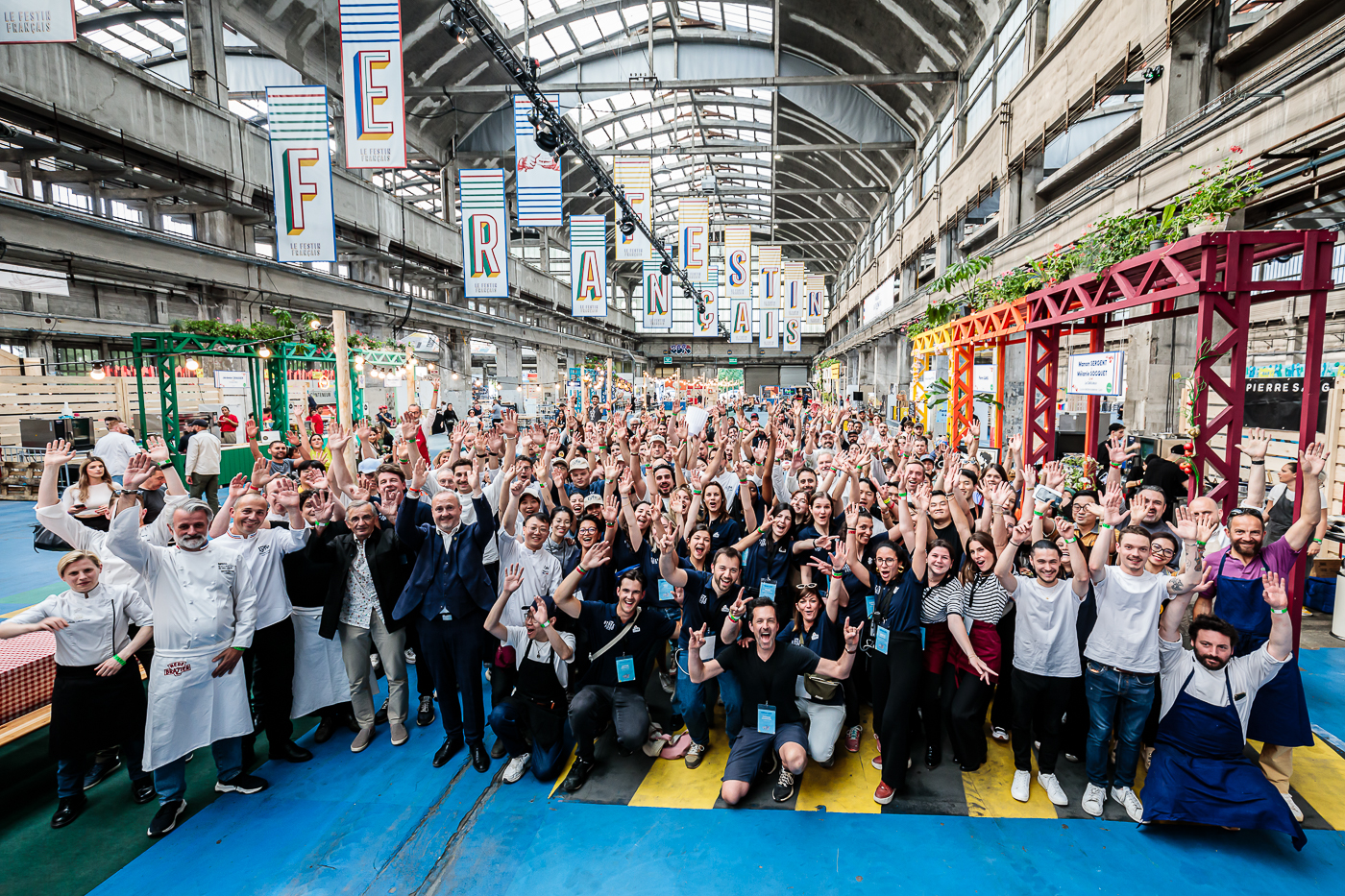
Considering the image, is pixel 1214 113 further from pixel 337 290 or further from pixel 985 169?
pixel 337 290

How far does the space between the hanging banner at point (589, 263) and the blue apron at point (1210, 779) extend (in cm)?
1535

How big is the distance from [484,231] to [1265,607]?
13.4m

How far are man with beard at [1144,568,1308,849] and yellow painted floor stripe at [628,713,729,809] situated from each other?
239 centimetres

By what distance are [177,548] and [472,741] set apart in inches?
84.1

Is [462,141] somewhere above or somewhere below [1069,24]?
above

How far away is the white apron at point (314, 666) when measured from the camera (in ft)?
13.2

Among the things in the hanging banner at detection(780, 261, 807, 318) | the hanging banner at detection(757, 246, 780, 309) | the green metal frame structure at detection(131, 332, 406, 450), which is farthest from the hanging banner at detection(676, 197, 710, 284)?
the green metal frame structure at detection(131, 332, 406, 450)

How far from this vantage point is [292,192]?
939 centimetres

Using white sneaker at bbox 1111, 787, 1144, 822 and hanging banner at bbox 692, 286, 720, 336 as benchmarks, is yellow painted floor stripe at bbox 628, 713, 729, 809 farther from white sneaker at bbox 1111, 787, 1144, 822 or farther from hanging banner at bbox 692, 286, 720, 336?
hanging banner at bbox 692, 286, 720, 336

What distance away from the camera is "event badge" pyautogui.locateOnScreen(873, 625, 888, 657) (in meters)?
3.70

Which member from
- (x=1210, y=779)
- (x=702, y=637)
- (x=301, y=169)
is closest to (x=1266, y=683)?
(x=1210, y=779)

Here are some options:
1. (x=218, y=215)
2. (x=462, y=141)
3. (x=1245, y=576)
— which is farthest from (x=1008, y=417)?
(x=462, y=141)

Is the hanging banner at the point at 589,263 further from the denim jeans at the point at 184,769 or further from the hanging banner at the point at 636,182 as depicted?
the denim jeans at the point at 184,769

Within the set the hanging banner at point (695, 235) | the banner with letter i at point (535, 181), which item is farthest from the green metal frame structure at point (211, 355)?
the hanging banner at point (695, 235)
